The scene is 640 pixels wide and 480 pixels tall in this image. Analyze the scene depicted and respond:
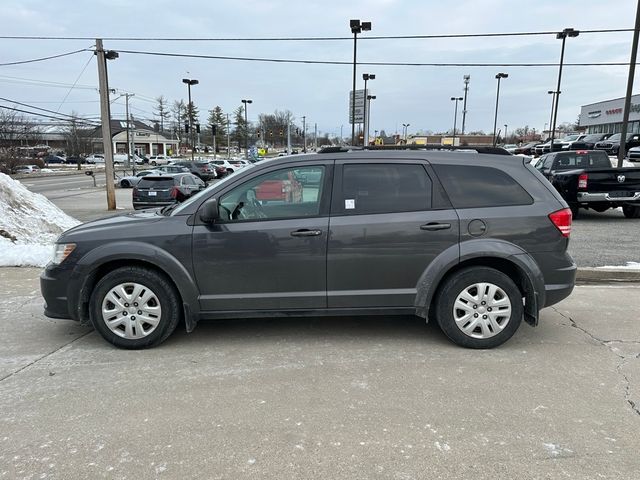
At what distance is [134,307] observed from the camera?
168 inches

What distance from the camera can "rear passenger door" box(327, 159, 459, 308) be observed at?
4230 mm

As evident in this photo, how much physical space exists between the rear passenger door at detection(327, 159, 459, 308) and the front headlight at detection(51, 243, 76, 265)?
2.30 metres

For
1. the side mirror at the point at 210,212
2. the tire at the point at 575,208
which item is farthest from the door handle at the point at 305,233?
the tire at the point at 575,208

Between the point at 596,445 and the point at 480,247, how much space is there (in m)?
1.80

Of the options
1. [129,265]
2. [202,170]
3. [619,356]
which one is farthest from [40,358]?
[202,170]

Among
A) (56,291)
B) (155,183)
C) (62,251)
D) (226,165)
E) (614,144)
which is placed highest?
(614,144)

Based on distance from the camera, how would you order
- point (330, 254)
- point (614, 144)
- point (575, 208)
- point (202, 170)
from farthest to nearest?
point (614, 144), point (202, 170), point (575, 208), point (330, 254)

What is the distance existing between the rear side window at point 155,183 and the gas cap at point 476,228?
13789 millimetres

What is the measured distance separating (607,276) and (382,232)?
14.7 ft

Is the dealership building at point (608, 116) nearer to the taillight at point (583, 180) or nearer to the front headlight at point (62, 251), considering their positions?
the taillight at point (583, 180)

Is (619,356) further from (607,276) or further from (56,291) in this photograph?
(56,291)

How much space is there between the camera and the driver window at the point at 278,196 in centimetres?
432

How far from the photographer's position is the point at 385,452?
2.83 m

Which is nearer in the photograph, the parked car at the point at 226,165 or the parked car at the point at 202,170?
the parked car at the point at 202,170
